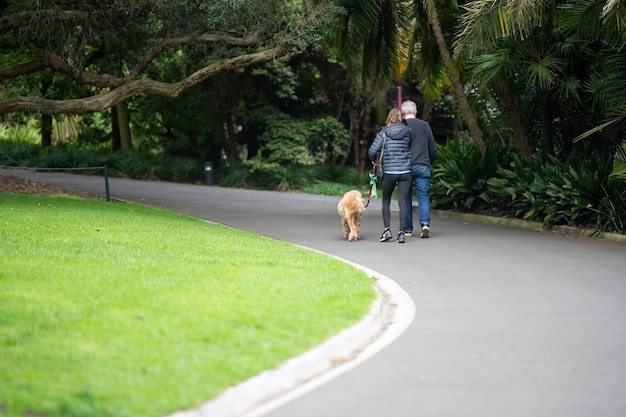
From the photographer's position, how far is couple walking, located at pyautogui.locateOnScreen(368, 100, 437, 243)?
15.6 metres

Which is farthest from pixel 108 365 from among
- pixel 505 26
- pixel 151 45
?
pixel 151 45

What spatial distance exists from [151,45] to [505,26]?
33.6 ft

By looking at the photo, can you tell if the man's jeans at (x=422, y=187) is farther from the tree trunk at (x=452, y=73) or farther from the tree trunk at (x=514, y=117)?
the tree trunk at (x=452, y=73)

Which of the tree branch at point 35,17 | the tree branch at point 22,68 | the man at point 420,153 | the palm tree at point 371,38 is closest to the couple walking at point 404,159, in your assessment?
the man at point 420,153

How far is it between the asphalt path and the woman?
687 mm

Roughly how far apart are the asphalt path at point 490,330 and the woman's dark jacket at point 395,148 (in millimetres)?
1266

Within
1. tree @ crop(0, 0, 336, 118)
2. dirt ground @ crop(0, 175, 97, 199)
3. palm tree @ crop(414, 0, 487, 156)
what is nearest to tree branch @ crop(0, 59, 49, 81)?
tree @ crop(0, 0, 336, 118)

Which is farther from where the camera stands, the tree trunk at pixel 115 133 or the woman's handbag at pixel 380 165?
the tree trunk at pixel 115 133

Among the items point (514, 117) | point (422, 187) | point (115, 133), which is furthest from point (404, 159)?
point (115, 133)

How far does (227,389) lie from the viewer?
6.20 m

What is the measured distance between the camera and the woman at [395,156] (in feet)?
51.0

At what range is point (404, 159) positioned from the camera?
51.5ft

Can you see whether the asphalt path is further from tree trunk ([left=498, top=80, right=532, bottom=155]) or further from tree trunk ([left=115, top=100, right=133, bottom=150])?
tree trunk ([left=115, top=100, right=133, bottom=150])

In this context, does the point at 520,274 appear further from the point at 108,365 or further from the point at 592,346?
the point at 108,365
